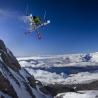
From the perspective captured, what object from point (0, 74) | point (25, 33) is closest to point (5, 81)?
point (0, 74)

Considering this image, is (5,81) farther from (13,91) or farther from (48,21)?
(48,21)

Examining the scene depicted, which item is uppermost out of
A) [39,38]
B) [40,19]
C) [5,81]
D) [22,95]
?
[40,19]

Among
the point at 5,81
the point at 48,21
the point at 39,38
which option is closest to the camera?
the point at 48,21

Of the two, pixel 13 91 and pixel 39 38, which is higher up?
pixel 39 38

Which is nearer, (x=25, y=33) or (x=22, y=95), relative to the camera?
(x=25, y=33)

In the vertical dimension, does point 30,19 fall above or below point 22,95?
above

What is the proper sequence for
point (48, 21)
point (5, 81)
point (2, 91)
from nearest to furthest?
1. point (48, 21)
2. point (2, 91)
3. point (5, 81)

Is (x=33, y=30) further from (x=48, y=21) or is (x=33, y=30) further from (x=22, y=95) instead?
(x=22, y=95)

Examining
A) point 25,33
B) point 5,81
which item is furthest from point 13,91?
point 25,33

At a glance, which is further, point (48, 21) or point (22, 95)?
point (22, 95)
